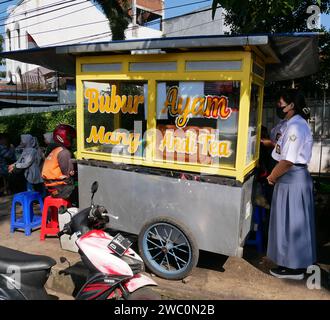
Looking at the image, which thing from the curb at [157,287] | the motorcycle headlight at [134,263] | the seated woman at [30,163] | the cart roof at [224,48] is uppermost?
the cart roof at [224,48]

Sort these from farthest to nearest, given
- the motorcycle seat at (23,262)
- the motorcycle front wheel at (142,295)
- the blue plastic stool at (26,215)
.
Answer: the blue plastic stool at (26,215) → the motorcycle front wheel at (142,295) → the motorcycle seat at (23,262)

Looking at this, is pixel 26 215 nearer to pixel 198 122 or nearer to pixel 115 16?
pixel 198 122

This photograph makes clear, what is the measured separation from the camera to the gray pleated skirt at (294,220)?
11.8 feet

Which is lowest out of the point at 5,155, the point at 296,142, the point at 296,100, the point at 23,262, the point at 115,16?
the point at 23,262

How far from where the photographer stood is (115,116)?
4.16m

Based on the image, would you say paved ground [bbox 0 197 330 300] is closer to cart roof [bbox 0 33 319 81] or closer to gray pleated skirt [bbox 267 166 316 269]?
gray pleated skirt [bbox 267 166 316 269]

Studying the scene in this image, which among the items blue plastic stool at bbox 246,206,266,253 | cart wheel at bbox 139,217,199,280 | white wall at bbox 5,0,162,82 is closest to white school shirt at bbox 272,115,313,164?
blue plastic stool at bbox 246,206,266,253

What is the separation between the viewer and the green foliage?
10.8 m

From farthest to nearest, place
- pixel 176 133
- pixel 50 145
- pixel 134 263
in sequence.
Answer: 1. pixel 50 145
2. pixel 176 133
3. pixel 134 263

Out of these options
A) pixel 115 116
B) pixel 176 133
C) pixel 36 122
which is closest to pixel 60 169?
pixel 115 116

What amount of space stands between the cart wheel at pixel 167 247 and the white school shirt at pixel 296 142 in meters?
1.23

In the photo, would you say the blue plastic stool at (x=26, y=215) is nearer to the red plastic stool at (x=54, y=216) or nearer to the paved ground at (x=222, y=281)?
the red plastic stool at (x=54, y=216)

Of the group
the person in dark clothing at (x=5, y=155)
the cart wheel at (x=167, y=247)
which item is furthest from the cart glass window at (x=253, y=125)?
the person in dark clothing at (x=5, y=155)

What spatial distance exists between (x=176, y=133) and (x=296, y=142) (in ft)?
3.92
